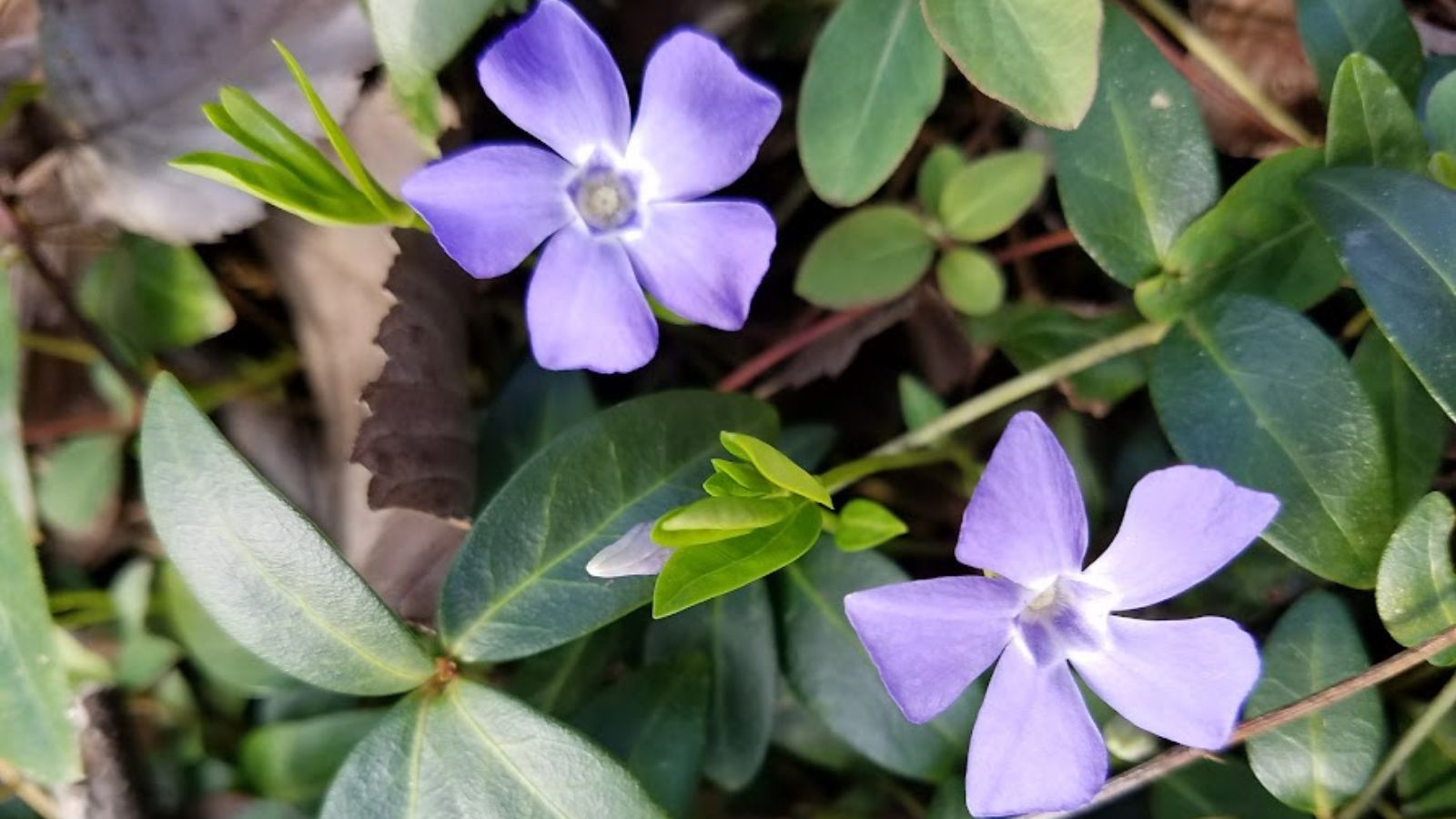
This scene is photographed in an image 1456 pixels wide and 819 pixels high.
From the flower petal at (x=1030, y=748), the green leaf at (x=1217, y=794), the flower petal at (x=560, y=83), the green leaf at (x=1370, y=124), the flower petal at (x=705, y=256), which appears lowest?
the green leaf at (x=1217, y=794)

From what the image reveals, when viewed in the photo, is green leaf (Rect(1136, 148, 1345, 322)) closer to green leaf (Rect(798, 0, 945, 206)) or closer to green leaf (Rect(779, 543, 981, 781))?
green leaf (Rect(798, 0, 945, 206))

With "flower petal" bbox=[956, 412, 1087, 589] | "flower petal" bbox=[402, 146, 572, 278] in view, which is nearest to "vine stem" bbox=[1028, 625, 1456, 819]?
"flower petal" bbox=[956, 412, 1087, 589]

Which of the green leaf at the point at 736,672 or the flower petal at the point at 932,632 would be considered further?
the green leaf at the point at 736,672

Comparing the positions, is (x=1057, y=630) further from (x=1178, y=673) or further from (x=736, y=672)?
(x=736, y=672)

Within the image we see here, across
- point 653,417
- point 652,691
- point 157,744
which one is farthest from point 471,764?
point 157,744

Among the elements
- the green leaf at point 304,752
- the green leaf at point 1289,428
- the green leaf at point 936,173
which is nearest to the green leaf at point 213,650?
the green leaf at point 304,752

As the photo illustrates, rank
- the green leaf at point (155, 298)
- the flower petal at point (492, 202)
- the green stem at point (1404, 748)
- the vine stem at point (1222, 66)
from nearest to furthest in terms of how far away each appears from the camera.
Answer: the flower petal at point (492, 202) → the green stem at point (1404, 748) → the vine stem at point (1222, 66) → the green leaf at point (155, 298)

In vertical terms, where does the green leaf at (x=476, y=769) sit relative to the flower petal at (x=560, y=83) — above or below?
below

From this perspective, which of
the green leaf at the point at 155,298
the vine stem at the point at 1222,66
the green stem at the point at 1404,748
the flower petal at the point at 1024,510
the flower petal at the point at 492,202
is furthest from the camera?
the green leaf at the point at 155,298

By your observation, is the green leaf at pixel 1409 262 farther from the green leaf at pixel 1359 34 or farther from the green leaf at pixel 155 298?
the green leaf at pixel 155 298
